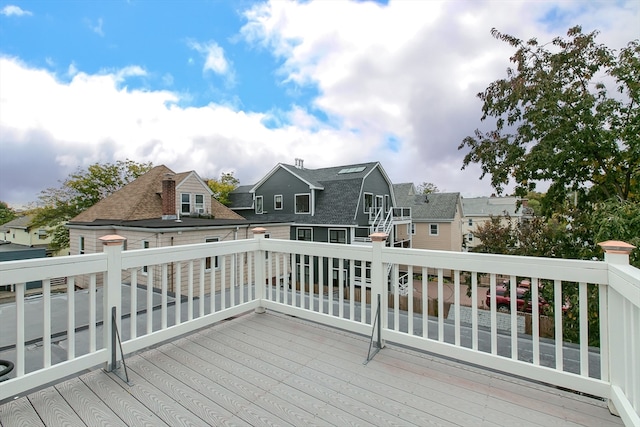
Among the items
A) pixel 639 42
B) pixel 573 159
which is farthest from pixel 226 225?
pixel 639 42

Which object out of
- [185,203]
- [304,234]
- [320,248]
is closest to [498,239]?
[320,248]

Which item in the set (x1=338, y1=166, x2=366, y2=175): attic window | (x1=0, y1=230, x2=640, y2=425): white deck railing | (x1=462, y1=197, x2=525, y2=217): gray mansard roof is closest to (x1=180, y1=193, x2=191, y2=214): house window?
(x1=338, y1=166, x2=366, y2=175): attic window

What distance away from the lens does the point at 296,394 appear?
202 cm

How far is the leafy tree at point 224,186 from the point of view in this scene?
2220 cm

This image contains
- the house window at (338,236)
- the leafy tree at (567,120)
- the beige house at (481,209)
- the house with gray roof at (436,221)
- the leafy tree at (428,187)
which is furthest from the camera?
the leafy tree at (428,187)

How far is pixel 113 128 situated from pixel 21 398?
15.0 metres

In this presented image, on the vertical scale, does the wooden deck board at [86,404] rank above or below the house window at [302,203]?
below

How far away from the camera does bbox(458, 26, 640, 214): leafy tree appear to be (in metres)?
6.17

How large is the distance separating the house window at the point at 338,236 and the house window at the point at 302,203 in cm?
214

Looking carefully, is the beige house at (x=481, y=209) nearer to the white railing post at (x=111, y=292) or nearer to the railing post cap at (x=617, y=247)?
the railing post cap at (x=617, y=247)

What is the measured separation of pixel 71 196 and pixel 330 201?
56.7ft

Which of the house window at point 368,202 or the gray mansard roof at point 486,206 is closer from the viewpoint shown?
the house window at point 368,202

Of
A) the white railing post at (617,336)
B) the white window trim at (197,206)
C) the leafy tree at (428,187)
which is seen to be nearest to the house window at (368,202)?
the white window trim at (197,206)

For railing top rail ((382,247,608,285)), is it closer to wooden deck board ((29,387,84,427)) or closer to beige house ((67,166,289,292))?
wooden deck board ((29,387,84,427))
